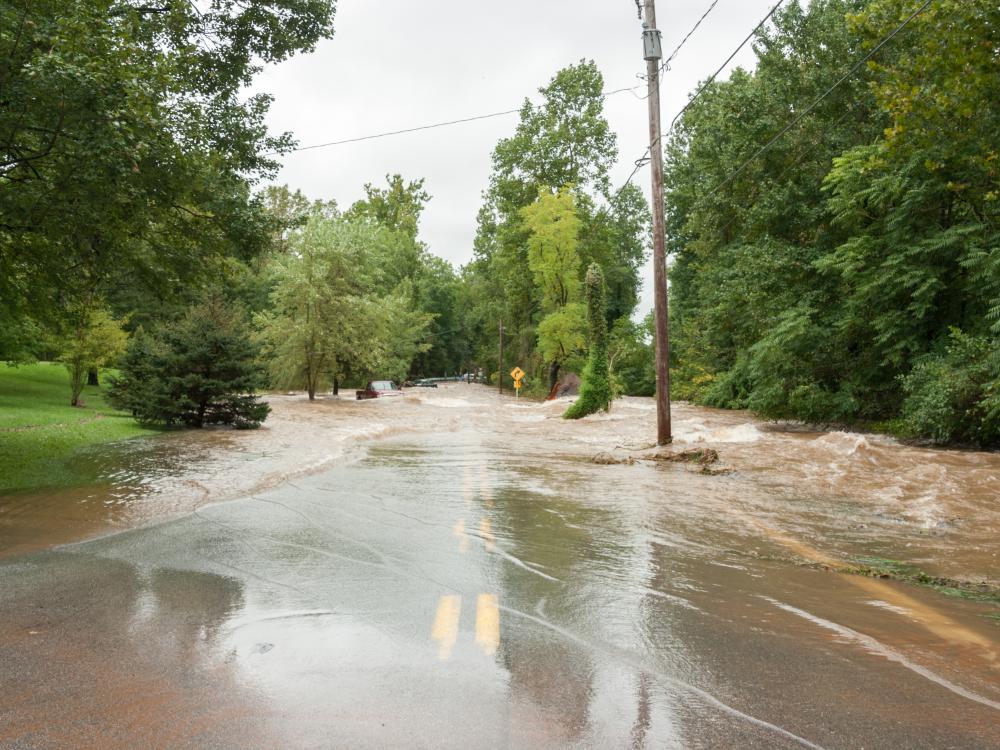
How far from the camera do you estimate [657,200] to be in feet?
55.6

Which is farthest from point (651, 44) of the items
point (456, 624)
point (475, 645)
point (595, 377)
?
point (475, 645)

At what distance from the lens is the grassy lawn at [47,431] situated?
11.7 m

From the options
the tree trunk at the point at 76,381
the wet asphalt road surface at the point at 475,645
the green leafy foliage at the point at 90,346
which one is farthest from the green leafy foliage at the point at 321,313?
the wet asphalt road surface at the point at 475,645

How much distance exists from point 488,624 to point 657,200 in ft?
46.3

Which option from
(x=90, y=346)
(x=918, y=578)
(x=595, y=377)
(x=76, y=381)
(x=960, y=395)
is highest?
(x=90, y=346)

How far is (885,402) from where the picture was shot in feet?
76.5

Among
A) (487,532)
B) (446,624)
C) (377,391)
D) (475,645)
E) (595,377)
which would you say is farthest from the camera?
(377,391)

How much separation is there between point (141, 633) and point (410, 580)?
193cm

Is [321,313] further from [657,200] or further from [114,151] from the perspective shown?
[114,151]

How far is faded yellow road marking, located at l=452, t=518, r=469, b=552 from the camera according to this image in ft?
22.3

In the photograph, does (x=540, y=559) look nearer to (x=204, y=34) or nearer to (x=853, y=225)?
(x=204, y=34)

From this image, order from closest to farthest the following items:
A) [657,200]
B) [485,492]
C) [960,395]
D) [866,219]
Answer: [485,492] < [657,200] < [960,395] < [866,219]

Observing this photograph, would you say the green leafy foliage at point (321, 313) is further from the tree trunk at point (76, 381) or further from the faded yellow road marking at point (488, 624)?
the faded yellow road marking at point (488, 624)

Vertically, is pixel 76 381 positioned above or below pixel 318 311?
below
